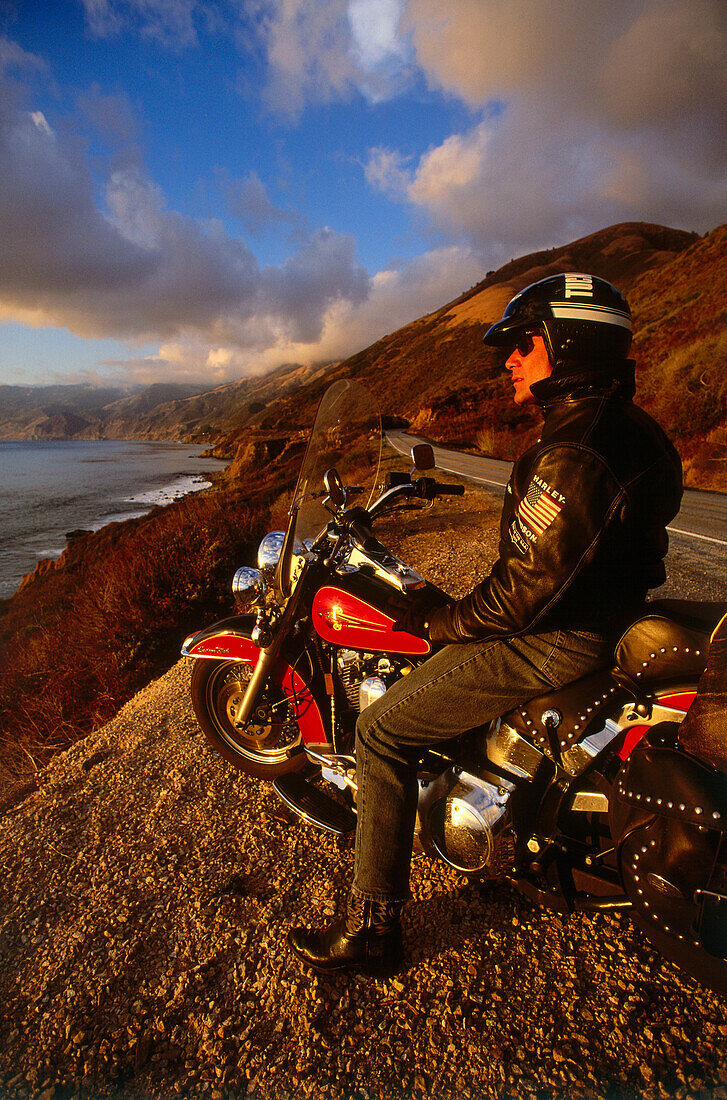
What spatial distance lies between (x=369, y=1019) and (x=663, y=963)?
44.9 inches

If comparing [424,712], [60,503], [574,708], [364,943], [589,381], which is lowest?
[60,503]

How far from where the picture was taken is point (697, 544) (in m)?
6.82

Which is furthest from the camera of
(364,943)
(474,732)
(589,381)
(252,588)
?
(252,588)

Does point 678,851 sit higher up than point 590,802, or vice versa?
point 678,851

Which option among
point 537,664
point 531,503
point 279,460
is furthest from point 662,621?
point 279,460

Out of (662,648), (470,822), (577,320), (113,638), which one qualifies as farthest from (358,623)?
(113,638)

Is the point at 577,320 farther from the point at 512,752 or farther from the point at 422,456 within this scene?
the point at 512,752

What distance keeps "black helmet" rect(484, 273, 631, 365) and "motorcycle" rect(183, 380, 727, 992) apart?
2.00 ft

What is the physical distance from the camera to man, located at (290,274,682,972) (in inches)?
57.9

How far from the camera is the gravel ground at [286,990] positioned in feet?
5.47

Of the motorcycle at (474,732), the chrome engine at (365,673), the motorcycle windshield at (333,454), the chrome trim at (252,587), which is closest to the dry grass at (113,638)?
the motorcycle at (474,732)

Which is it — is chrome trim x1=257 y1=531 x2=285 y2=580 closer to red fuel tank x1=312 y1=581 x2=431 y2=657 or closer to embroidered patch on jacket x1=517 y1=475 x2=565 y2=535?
red fuel tank x1=312 y1=581 x2=431 y2=657

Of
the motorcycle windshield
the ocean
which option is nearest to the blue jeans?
the motorcycle windshield

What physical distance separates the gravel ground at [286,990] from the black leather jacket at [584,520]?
1365mm
